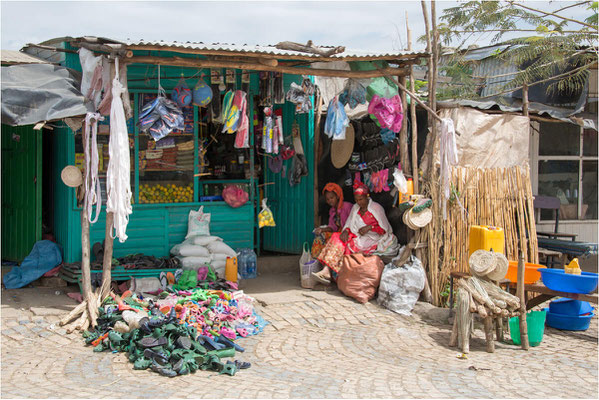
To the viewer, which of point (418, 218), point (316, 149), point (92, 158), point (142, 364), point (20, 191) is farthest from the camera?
point (316, 149)

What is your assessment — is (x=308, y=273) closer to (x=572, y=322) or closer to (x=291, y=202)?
(x=291, y=202)

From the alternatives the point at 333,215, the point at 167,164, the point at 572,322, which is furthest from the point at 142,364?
the point at 572,322

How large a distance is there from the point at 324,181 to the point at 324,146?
581 mm

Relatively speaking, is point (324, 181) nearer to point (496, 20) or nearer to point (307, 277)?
point (307, 277)

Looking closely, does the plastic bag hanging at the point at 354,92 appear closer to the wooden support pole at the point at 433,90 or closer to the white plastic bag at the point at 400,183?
the wooden support pole at the point at 433,90

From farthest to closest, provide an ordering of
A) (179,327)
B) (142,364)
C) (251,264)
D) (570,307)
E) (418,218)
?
(251,264)
(418,218)
(570,307)
(179,327)
(142,364)

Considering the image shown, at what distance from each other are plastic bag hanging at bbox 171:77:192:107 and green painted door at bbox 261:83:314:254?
2.32 m

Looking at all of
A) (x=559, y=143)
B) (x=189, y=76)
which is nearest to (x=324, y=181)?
Result: (x=189, y=76)

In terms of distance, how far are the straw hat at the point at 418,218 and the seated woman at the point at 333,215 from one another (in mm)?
1449

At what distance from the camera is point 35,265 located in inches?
318

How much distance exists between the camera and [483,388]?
534 centimetres

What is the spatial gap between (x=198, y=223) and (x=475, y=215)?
3899 mm

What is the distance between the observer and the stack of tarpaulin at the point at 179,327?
18.5ft

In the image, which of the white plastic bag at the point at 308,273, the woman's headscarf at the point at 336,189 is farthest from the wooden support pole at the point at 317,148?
the white plastic bag at the point at 308,273
